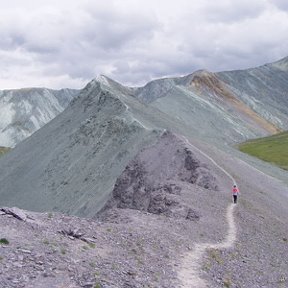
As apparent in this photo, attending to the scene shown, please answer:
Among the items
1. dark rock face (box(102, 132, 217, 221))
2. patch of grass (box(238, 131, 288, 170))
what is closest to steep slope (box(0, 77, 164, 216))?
dark rock face (box(102, 132, 217, 221))

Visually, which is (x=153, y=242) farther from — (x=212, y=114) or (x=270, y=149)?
(x=212, y=114)

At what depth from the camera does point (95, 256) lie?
2228cm

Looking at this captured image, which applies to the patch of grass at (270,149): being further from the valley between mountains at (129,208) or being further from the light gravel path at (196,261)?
the light gravel path at (196,261)

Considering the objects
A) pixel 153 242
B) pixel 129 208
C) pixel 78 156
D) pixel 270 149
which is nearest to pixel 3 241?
pixel 153 242

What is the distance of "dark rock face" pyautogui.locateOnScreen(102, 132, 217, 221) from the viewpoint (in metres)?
46.2

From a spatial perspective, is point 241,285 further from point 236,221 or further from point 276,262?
point 236,221

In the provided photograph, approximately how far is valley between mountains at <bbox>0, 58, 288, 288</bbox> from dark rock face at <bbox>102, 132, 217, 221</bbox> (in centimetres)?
12

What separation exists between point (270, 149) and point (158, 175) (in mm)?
96597

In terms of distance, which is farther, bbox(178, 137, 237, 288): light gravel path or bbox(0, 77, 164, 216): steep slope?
bbox(0, 77, 164, 216): steep slope

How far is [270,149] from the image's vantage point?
142250 mm

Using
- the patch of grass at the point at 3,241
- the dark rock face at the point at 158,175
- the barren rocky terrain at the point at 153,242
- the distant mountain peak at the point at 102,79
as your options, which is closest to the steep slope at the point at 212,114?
the distant mountain peak at the point at 102,79

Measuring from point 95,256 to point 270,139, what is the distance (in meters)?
143

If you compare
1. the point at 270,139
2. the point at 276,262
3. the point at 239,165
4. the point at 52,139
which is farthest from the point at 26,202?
the point at 270,139

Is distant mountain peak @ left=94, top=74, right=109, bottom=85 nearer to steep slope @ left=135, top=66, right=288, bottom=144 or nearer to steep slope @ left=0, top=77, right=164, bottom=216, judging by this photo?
steep slope @ left=0, top=77, right=164, bottom=216
